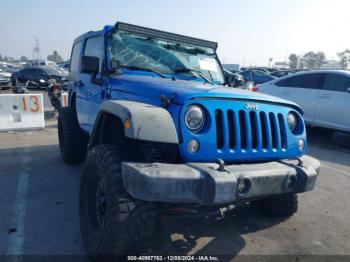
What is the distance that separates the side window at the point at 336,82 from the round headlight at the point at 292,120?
16.7ft

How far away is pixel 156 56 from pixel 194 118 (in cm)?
159

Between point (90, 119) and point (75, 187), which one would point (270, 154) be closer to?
point (90, 119)

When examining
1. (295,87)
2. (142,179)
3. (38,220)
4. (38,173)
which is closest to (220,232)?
(142,179)

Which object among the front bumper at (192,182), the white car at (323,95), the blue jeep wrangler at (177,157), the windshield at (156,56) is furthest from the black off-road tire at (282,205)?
the white car at (323,95)

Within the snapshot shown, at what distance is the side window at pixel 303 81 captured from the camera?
26.9 feet

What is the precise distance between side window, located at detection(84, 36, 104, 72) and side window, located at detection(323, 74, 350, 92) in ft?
18.8

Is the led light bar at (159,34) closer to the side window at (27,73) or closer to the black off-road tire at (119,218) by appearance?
the black off-road tire at (119,218)

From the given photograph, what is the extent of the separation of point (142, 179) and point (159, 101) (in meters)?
0.79

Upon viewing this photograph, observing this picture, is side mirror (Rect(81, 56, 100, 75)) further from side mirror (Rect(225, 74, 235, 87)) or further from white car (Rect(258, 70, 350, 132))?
white car (Rect(258, 70, 350, 132))

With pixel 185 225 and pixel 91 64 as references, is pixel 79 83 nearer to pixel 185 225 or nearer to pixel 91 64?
pixel 91 64

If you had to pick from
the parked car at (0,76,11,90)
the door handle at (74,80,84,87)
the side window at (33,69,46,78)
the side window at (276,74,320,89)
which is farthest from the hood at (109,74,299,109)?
the parked car at (0,76,11,90)

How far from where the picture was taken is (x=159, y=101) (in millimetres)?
2840

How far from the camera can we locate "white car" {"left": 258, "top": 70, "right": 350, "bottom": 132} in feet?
25.1

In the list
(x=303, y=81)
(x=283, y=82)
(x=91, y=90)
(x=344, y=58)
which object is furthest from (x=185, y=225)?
(x=344, y=58)
